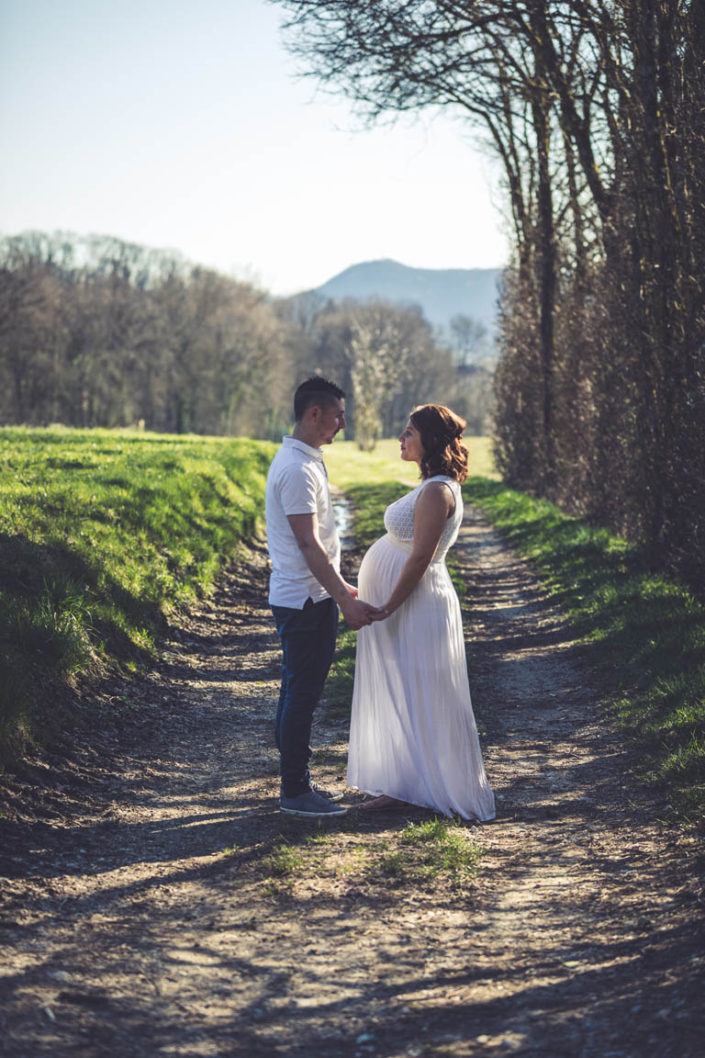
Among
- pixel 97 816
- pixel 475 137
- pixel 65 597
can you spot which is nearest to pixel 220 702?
pixel 65 597

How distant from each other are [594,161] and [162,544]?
1035 centimetres

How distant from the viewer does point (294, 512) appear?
200 inches

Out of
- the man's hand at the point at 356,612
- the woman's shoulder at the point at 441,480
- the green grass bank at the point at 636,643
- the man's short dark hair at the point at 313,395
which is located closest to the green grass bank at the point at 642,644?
the green grass bank at the point at 636,643

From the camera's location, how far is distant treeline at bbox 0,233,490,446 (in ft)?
188

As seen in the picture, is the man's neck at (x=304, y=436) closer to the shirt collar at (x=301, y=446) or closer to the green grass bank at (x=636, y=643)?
the shirt collar at (x=301, y=446)

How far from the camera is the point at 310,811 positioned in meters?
5.44

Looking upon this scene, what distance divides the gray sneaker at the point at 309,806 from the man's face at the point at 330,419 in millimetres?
1986

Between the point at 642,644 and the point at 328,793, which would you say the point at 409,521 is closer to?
the point at 328,793

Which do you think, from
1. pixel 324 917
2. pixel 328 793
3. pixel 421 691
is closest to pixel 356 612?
pixel 421 691

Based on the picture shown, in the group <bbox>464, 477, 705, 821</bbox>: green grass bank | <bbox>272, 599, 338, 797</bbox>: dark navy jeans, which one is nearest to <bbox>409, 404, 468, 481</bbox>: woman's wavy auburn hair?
<bbox>272, 599, 338, 797</bbox>: dark navy jeans

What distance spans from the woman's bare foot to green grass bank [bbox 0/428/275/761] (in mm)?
2064

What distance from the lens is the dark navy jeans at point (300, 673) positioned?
17.5 ft

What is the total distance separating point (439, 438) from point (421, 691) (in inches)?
56.6

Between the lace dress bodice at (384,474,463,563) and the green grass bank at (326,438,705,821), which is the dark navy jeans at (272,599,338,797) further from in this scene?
the green grass bank at (326,438,705,821)
